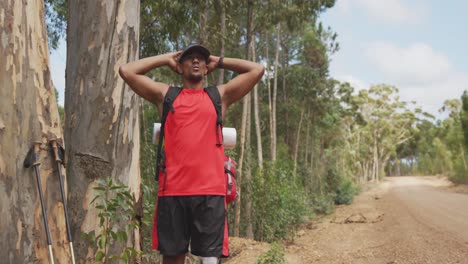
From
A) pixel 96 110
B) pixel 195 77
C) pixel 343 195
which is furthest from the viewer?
pixel 343 195

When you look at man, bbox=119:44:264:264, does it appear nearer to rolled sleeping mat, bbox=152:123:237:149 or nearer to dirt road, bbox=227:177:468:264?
rolled sleeping mat, bbox=152:123:237:149

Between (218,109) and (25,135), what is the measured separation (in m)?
1.15

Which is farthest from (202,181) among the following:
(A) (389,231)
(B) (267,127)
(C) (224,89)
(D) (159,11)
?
(B) (267,127)

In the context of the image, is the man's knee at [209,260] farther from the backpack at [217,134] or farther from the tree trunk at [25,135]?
the tree trunk at [25,135]

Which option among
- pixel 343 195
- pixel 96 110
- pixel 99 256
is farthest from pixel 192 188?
pixel 343 195

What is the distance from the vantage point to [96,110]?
12.3ft

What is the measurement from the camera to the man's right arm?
10.7 feet

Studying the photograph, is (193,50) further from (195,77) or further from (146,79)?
(146,79)

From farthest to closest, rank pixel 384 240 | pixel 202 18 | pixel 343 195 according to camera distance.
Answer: pixel 343 195, pixel 384 240, pixel 202 18

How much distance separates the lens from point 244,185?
1173cm

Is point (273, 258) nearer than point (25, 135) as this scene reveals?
No

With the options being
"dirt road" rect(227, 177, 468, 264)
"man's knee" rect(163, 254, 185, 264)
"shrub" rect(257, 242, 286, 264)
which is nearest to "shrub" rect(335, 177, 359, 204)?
"dirt road" rect(227, 177, 468, 264)

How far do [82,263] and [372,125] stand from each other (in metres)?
51.2

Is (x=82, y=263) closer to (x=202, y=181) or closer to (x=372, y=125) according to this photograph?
(x=202, y=181)
